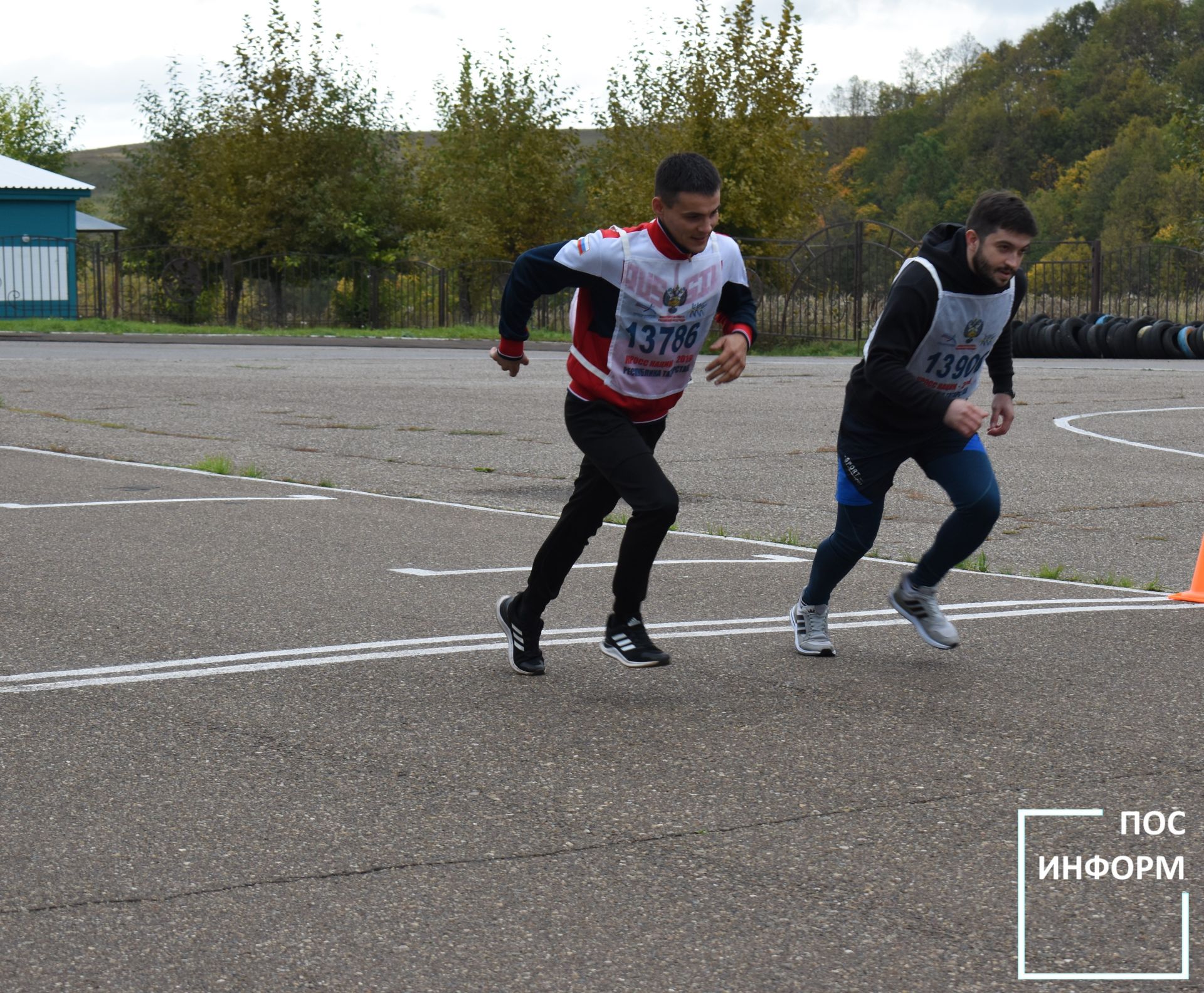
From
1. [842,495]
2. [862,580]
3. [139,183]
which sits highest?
[139,183]

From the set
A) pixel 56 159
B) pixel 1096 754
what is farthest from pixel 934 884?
pixel 56 159

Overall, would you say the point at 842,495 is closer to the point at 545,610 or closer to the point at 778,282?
the point at 545,610

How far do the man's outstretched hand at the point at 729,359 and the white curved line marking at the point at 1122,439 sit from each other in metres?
8.52

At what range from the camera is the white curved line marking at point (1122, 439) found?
529 inches

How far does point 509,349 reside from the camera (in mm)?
5703

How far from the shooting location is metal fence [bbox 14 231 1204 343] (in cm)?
3788

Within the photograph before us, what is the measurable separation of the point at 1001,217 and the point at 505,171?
132ft

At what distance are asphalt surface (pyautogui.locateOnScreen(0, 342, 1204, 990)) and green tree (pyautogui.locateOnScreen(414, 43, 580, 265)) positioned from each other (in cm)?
3542

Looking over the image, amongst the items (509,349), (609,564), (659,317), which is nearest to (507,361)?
(509,349)

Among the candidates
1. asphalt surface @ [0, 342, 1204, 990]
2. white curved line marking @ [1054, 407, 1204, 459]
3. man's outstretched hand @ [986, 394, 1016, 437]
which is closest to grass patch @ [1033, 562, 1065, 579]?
asphalt surface @ [0, 342, 1204, 990]

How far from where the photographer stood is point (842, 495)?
609cm

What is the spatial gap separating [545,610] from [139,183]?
144 ft

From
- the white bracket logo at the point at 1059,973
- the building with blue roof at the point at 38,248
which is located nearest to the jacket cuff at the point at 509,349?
the white bracket logo at the point at 1059,973

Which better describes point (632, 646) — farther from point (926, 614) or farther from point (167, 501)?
point (167, 501)
